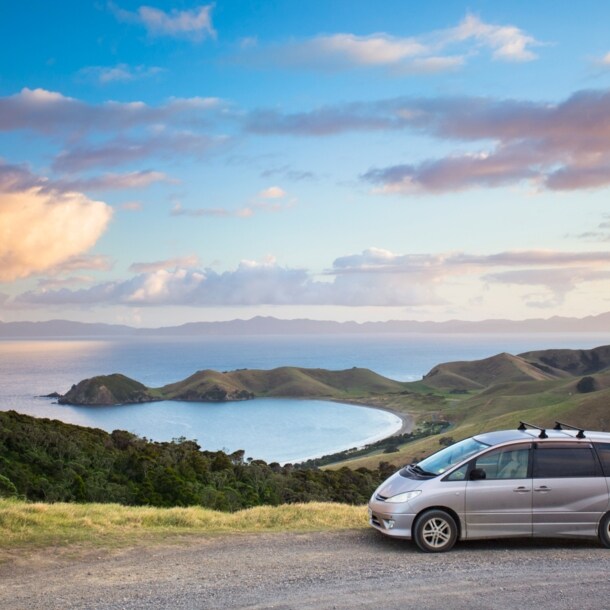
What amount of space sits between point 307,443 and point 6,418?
80.6 meters

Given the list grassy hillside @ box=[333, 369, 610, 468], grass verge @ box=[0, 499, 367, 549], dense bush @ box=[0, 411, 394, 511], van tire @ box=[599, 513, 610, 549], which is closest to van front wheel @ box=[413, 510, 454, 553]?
grass verge @ box=[0, 499, 367, 549]

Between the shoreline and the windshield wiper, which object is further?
the shoreline

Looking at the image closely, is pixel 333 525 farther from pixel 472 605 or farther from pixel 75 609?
pixel 75 609

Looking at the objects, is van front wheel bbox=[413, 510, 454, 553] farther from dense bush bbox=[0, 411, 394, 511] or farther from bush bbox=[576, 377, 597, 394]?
bush bbox=[576, 377, 597, 394]

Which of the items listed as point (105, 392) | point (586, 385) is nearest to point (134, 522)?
point (586, 385)

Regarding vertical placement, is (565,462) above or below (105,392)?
above

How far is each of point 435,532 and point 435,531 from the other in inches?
0.6

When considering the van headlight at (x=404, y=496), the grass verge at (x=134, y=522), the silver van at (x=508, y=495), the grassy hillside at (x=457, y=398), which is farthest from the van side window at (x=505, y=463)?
the grassy hillside at (x=457, y=398)

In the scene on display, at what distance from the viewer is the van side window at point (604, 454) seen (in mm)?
11148

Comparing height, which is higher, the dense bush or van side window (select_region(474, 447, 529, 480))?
van side window (select_region(474, 447, 529, 480))

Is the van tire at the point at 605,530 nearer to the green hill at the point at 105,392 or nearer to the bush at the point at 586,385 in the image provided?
the bush at the point at 586,385

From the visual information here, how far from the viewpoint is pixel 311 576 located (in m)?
9.31

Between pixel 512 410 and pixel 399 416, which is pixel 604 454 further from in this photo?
pixel 399 416

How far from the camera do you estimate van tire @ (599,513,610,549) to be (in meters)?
10.9
